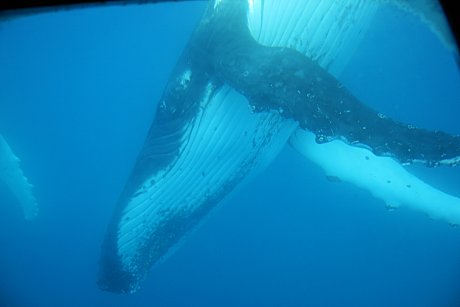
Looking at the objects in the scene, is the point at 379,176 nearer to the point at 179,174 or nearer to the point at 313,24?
the point at 313,24

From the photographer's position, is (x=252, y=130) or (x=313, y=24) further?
(x=252, y=130)

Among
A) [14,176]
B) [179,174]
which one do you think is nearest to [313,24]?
[179,174]

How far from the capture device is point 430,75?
14883 millimetres

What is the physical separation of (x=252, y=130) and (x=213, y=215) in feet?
15.2

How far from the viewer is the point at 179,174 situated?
555 centimetres

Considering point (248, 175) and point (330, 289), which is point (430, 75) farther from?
point (330, 289)

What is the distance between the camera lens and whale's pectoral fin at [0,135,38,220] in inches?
348

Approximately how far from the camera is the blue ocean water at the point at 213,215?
13.8 m

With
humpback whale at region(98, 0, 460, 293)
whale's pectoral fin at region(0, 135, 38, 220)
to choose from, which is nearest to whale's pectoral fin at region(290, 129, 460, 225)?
humpback whale at region(98, 0, 460, 293)

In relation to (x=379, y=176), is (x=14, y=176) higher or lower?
lower

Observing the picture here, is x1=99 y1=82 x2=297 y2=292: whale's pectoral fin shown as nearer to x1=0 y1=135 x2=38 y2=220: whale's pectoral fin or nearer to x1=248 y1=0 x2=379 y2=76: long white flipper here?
x1=248 y1=0 x2=379 y2=76: long white flipper

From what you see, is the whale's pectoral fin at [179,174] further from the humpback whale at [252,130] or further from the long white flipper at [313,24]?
the long white flipper at [313,24]

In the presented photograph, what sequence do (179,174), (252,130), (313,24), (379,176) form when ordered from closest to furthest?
(313,24) < (179,174) < (252,130) < (379,176)

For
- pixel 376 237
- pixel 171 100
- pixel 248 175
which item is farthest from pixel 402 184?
pixel 376 237
